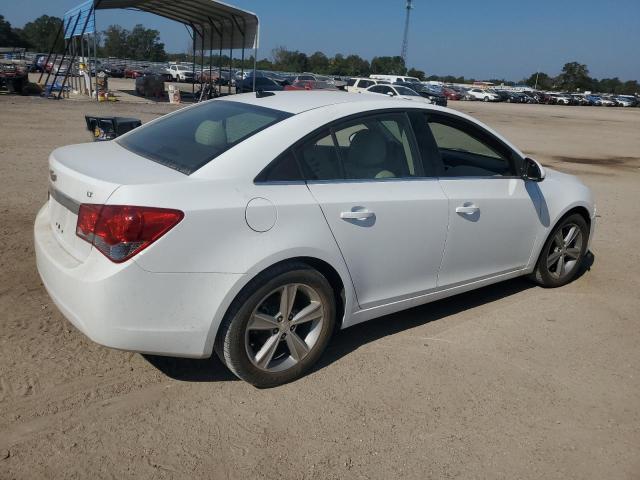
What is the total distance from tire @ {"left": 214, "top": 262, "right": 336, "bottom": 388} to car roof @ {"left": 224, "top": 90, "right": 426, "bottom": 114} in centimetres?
105

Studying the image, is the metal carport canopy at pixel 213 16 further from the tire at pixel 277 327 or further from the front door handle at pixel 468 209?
the tire at pixel 277 327

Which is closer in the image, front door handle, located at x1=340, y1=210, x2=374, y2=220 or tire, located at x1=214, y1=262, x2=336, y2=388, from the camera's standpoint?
tire, located at x1=214, y1=262, x2=336, y2=388

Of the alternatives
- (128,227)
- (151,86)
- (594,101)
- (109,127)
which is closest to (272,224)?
(128,227)

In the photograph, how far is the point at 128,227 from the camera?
257cm

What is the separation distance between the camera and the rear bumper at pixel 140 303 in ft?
8.57

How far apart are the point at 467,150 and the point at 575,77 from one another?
428 feet

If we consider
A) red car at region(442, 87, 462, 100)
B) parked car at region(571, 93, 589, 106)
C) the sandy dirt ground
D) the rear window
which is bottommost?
the sandy dirt ground

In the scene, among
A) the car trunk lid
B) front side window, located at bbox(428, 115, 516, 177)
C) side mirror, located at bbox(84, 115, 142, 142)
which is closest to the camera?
the car trunk lid

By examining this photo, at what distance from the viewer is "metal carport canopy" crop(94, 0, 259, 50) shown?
2227 cm

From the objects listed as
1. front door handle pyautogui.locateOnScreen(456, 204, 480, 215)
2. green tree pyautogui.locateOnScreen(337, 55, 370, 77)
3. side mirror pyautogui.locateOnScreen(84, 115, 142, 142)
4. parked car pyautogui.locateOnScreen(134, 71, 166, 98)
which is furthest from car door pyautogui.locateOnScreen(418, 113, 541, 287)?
green tree pyautogui.locateOnScreen(337, 55, 370, 77)

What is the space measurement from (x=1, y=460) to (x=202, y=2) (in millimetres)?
22056

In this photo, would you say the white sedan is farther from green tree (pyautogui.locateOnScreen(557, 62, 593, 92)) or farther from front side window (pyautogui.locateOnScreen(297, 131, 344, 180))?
green tree (pyautogui.locateOnScreen(557, 62, 593, 92))

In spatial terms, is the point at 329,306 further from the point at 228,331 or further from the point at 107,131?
the point at 107,131

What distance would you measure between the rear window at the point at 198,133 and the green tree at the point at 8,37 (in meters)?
110
